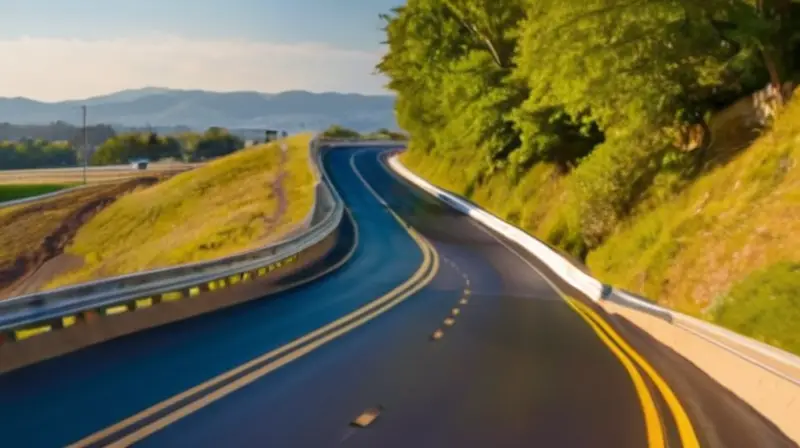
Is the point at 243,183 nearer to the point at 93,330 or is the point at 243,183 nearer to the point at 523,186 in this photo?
the point at 523,186

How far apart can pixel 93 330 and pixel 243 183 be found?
61081 millimetres

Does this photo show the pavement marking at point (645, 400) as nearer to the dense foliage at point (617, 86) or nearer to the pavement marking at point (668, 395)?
the pavement marking at point (668, 395)

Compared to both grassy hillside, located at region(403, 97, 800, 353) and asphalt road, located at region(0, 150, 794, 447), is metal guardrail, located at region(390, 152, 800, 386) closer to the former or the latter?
asphalt road, located at region(0, 150, 794, 447)

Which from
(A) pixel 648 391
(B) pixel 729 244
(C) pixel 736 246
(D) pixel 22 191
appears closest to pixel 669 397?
(A) pixel 648 391

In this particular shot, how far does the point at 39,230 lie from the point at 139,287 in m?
54.8

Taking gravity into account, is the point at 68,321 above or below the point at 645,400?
below

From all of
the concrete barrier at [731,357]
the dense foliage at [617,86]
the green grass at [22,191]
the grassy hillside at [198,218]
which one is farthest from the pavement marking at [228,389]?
the green grass at [22,191]

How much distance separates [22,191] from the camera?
97250mm

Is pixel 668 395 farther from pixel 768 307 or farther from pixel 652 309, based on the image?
pixel 652 309

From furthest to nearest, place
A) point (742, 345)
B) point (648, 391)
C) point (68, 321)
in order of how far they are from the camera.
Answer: point (68, 321) → point (648, 391) → point (742, 345)

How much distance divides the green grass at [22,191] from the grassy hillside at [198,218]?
17434 millimetres

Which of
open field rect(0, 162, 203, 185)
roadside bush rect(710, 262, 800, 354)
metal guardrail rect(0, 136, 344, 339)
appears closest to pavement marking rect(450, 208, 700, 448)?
roadside bush rect(710, 262, 800, 354)

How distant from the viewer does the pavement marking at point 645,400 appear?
903 cm

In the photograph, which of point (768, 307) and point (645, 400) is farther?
point (768, 307)
